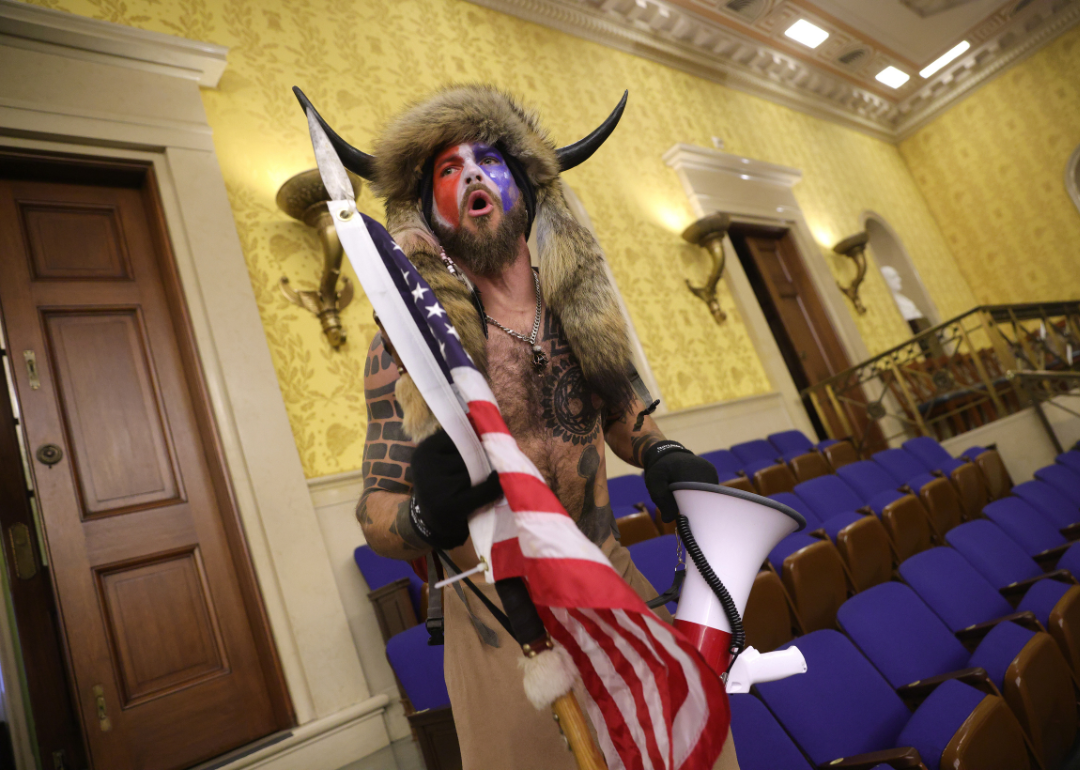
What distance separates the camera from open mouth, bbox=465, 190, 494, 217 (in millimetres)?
1109

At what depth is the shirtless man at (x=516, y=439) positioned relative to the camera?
96cm

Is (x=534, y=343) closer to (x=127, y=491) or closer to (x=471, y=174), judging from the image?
(x=471, y=174)

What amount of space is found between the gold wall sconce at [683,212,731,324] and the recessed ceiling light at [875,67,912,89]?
6.10 meters

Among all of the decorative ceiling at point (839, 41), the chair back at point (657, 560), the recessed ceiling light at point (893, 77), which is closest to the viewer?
the chair back at point (657, 560)

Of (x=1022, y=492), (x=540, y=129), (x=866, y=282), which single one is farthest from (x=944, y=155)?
(x=540, y=129)

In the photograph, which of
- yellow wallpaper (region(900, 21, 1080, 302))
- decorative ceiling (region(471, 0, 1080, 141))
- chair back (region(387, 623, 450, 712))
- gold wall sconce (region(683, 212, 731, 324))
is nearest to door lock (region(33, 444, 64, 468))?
chair back (region(387, 623, 450, 712))

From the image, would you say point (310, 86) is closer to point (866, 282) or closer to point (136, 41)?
point (136, 41)

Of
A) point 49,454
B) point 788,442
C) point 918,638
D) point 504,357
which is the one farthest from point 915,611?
point 788,442

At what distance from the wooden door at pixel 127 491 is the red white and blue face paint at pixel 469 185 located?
2450 millimetres

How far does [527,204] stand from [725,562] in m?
0.71

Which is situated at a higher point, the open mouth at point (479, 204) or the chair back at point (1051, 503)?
the open mouth at point (479, 204)

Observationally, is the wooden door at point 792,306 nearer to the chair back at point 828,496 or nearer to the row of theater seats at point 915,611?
the chair back at point 828,496

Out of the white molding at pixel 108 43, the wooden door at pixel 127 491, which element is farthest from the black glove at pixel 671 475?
the white molding at pixel 108 43

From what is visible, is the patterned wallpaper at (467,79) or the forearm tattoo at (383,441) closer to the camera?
the forearm tattoo at (383,441)
